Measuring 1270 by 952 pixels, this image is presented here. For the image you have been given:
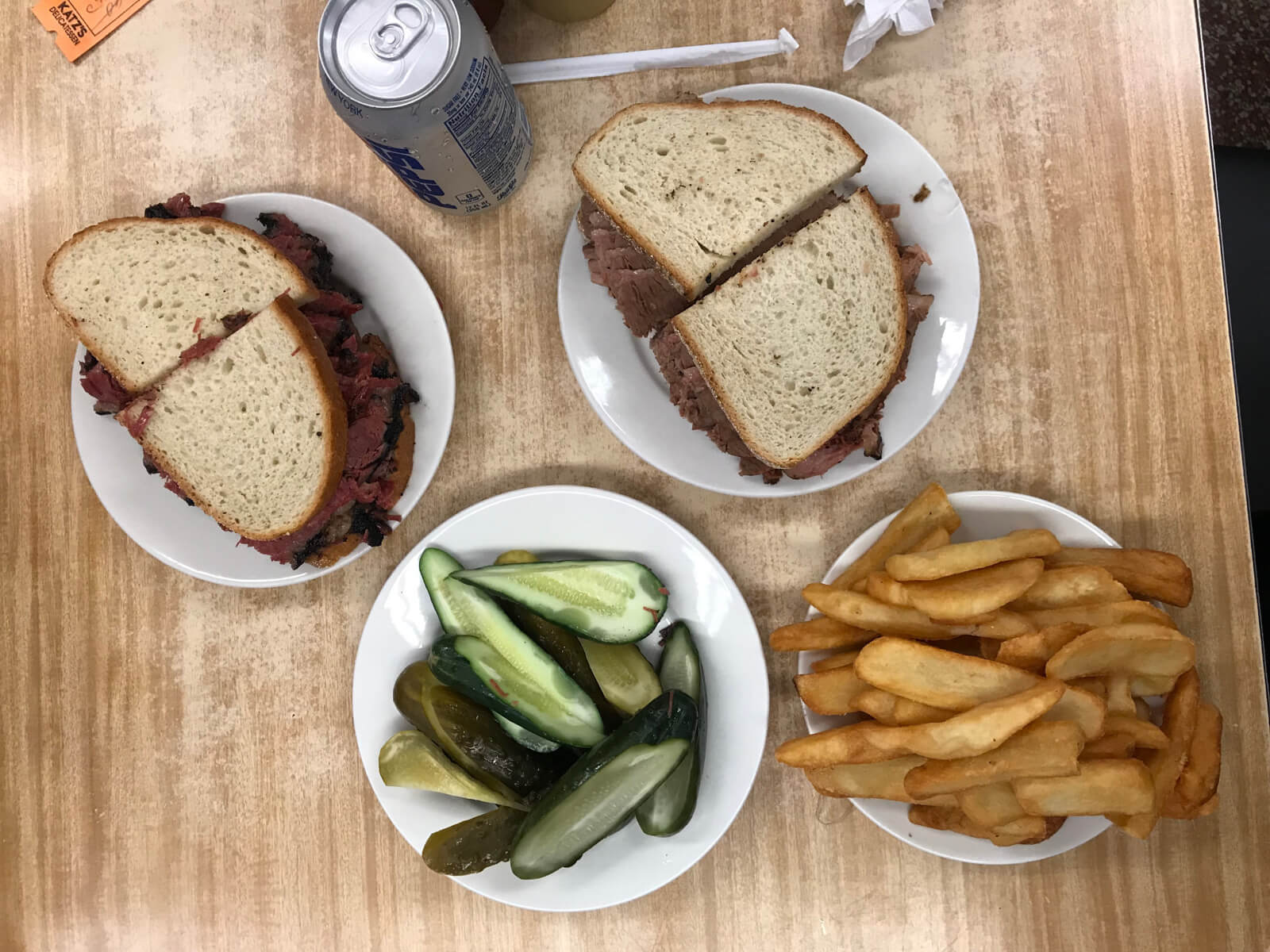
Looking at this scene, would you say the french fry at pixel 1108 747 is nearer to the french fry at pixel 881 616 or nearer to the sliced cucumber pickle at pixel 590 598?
the french fry at pixel 881 616

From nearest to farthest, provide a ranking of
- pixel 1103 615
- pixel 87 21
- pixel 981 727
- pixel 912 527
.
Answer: pixel 981 727, pixel 1103 615, pixel 912 527, pixel 87 21

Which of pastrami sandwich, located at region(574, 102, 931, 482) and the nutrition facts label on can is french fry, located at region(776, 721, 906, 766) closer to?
pastrami sandwich, located at region(574, 102, 931, 482)

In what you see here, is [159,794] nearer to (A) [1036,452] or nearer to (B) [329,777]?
(B) [329,777]

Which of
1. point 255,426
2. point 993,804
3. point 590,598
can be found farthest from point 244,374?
point 993,804

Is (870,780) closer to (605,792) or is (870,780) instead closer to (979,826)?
(979,826)

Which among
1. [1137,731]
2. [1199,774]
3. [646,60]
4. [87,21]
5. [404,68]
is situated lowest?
[1199,774]

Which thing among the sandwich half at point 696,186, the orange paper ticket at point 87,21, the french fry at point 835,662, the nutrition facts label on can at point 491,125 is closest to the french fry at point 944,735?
the french fry at point 835,662

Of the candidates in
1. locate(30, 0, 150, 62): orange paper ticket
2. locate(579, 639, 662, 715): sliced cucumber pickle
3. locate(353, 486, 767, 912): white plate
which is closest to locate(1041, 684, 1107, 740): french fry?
locate(353, 486, 767, 912): white plate
